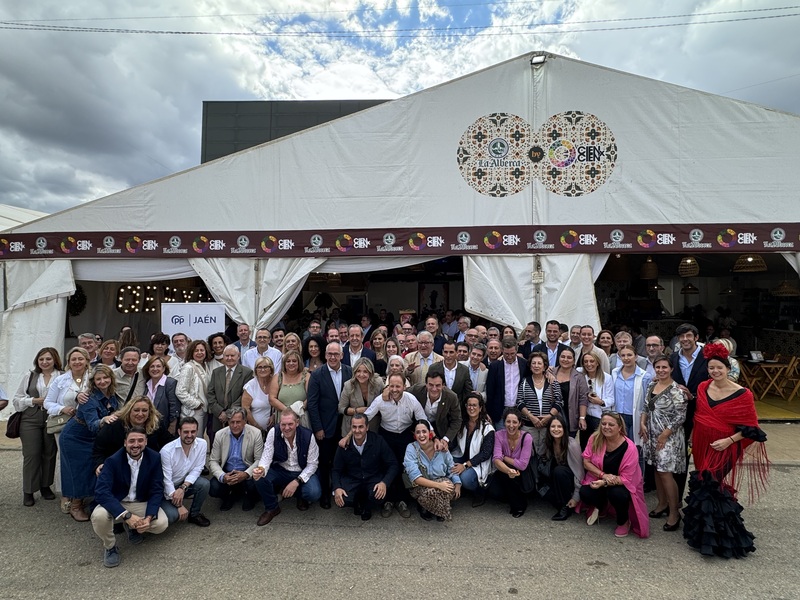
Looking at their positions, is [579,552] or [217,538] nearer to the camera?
[579,552]

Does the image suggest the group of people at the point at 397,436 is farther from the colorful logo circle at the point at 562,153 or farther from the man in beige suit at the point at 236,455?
the colorful logo circle at the point at 562,153

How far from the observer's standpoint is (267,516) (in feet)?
12.9

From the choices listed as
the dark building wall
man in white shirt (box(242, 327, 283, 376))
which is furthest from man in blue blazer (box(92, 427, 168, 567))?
the dark building wall

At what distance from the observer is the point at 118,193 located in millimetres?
7305

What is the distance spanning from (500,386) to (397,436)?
45.9 inches

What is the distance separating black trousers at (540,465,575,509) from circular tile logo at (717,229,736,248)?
4979 mm

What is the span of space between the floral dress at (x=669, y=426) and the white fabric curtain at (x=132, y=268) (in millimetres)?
6903

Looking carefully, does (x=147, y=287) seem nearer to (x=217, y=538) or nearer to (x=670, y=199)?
(x=217, y=538)

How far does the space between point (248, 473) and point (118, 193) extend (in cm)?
569

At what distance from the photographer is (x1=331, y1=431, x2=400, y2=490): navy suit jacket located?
4.07 meters

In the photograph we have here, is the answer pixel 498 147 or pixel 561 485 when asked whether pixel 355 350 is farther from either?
pixel 498 147

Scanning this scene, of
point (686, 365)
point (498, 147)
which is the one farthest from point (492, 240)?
point (686, 365)

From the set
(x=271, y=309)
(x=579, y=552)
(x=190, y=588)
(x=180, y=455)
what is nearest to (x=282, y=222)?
(x=271, y=309)

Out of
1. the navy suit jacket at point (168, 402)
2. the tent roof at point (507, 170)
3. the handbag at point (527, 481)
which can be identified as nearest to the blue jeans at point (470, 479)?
the handbag at point (527, 481)
